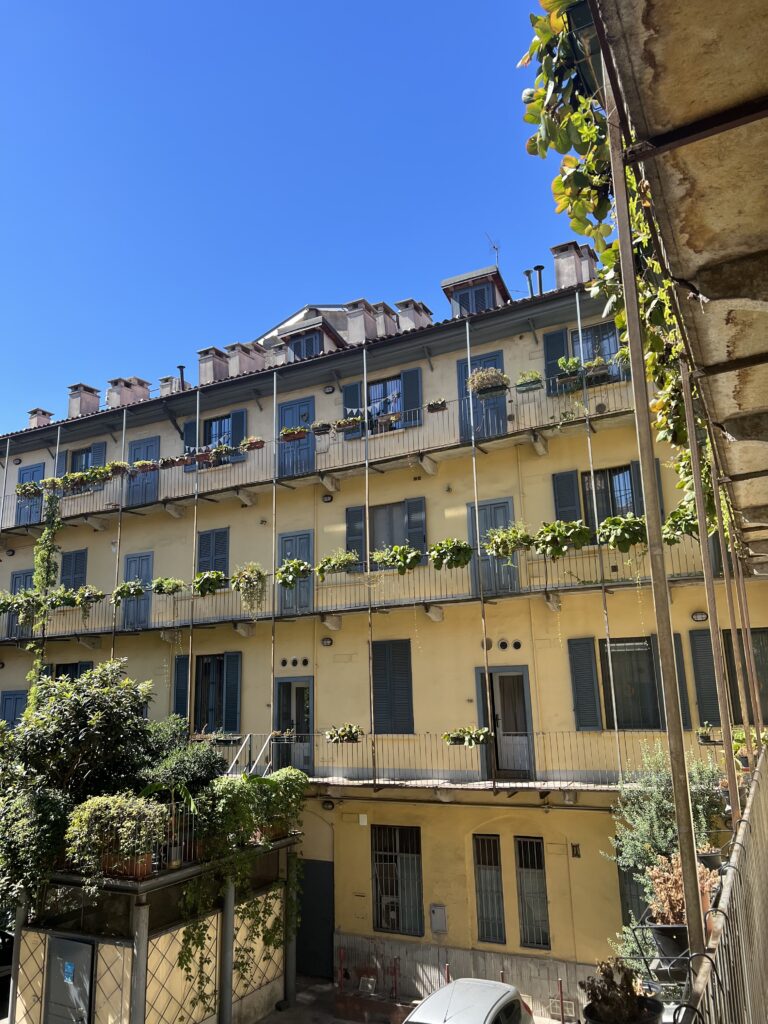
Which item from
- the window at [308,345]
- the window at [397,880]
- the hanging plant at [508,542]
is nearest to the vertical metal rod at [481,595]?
the hanging plant at [508,542]

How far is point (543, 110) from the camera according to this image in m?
3.85

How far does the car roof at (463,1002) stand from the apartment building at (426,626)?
386 cm

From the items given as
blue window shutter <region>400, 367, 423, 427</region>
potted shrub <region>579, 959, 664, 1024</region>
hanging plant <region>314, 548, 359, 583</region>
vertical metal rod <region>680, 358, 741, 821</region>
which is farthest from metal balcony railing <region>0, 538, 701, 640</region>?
vertical metal rod <region>680, 358, 741, 821</region>

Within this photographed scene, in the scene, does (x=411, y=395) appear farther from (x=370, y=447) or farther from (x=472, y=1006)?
(x=472, y=1006)

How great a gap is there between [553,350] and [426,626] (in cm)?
675

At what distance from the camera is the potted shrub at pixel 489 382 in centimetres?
1667

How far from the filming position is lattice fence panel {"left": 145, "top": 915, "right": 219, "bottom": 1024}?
1184cm

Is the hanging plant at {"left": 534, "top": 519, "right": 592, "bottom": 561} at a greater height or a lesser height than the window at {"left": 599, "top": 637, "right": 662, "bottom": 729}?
greater

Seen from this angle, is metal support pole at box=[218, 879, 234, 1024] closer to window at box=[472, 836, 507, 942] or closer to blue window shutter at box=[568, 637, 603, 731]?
window at box=[472, 836, 507, 942]

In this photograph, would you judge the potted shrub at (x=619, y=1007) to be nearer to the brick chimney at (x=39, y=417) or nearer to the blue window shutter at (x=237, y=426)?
the blue window shutter at (x=237, y=426)

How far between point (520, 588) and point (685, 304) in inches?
508

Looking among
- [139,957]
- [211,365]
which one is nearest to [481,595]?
[139,957]

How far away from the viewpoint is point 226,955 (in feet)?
44.0

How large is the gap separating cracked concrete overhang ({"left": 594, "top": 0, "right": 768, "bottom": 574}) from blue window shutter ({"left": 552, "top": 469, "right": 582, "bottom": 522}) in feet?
39.5
